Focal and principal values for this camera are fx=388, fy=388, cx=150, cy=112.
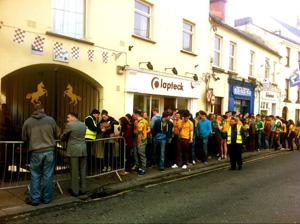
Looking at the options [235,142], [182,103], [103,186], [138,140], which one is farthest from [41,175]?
[182,103]

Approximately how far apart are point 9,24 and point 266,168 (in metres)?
8.97

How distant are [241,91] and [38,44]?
14.3 meters

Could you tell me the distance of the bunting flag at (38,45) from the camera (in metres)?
9.77

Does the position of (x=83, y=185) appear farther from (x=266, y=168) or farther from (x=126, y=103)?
(x=266, y=168)

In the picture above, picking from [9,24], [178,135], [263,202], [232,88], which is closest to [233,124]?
[178,135]

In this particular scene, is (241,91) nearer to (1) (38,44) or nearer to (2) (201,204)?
(1) (38,44)

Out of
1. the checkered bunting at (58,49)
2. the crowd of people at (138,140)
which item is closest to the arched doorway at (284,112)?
the crowd of people at (138,140)

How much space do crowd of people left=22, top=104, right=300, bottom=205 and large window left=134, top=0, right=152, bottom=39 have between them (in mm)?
3251

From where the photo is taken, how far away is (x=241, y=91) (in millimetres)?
21703

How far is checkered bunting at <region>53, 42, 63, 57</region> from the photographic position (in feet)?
33.7

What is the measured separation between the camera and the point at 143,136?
10.7 metres

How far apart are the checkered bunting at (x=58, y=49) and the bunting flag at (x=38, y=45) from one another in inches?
15.1

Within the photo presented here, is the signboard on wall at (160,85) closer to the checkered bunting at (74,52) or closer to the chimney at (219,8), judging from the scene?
the checkered bunting at (74,52)

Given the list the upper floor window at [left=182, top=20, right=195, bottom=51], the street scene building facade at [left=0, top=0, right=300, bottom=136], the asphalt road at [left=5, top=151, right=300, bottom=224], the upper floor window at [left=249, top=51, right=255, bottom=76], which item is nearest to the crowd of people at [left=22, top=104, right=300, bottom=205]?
the asphalt road at [left=5, top=151, right=300, bottom=224]
